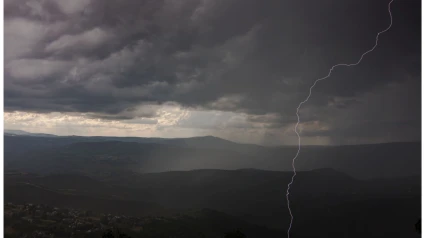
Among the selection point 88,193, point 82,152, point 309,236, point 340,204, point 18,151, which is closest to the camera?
point 309,236

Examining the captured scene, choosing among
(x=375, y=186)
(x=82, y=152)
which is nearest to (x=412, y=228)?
(x=375, y=186)

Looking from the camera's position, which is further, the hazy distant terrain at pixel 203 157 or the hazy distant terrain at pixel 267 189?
the hazy distant terrain at pixel 203 157

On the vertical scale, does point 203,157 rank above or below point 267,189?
above

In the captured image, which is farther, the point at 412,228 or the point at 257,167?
the point at 257,167

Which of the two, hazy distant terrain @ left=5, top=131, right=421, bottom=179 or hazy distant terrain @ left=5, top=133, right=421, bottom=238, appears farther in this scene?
hazy distant terrain @ left=5, top=131, right=421, bottom=179

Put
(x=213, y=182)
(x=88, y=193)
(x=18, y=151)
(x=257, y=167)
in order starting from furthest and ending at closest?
(x=18, y=151) < (x=257, y=167) < (x=213, y=182) < (x=88, y=193)

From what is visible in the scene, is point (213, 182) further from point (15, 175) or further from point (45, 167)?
point (45, 167)

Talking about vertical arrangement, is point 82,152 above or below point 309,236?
above

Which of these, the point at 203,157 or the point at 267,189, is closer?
the point at 267,189
